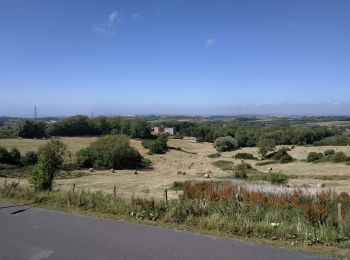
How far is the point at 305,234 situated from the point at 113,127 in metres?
113

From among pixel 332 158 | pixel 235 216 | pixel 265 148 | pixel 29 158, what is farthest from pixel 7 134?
pixel 235 216

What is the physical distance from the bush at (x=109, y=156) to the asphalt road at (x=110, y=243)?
54.6 m

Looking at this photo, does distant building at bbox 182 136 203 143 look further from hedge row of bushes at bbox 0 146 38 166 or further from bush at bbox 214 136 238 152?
hedge row of bushes at bbox 0 146 38 166

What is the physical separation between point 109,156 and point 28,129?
135 ft

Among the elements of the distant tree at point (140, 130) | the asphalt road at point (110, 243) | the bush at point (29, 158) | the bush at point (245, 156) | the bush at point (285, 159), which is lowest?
the bush at point (245, 156)

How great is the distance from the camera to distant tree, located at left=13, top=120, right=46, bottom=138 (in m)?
97.4

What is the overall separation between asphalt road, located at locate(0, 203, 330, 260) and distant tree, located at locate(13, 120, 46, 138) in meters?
91.9

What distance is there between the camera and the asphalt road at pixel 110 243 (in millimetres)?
7941

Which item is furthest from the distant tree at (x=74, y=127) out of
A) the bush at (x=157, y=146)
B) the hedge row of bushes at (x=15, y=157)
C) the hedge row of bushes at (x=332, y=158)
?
the hedge row of bushes at (x=332, y=158)

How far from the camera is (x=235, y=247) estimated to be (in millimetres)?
8391

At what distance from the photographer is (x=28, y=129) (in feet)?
323

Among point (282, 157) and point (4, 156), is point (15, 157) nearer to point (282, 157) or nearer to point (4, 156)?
point (4, 156)

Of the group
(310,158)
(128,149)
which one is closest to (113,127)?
(128,149)

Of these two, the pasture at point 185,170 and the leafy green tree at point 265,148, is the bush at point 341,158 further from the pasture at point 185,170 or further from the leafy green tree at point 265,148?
the leafy green tree at point 265,148
